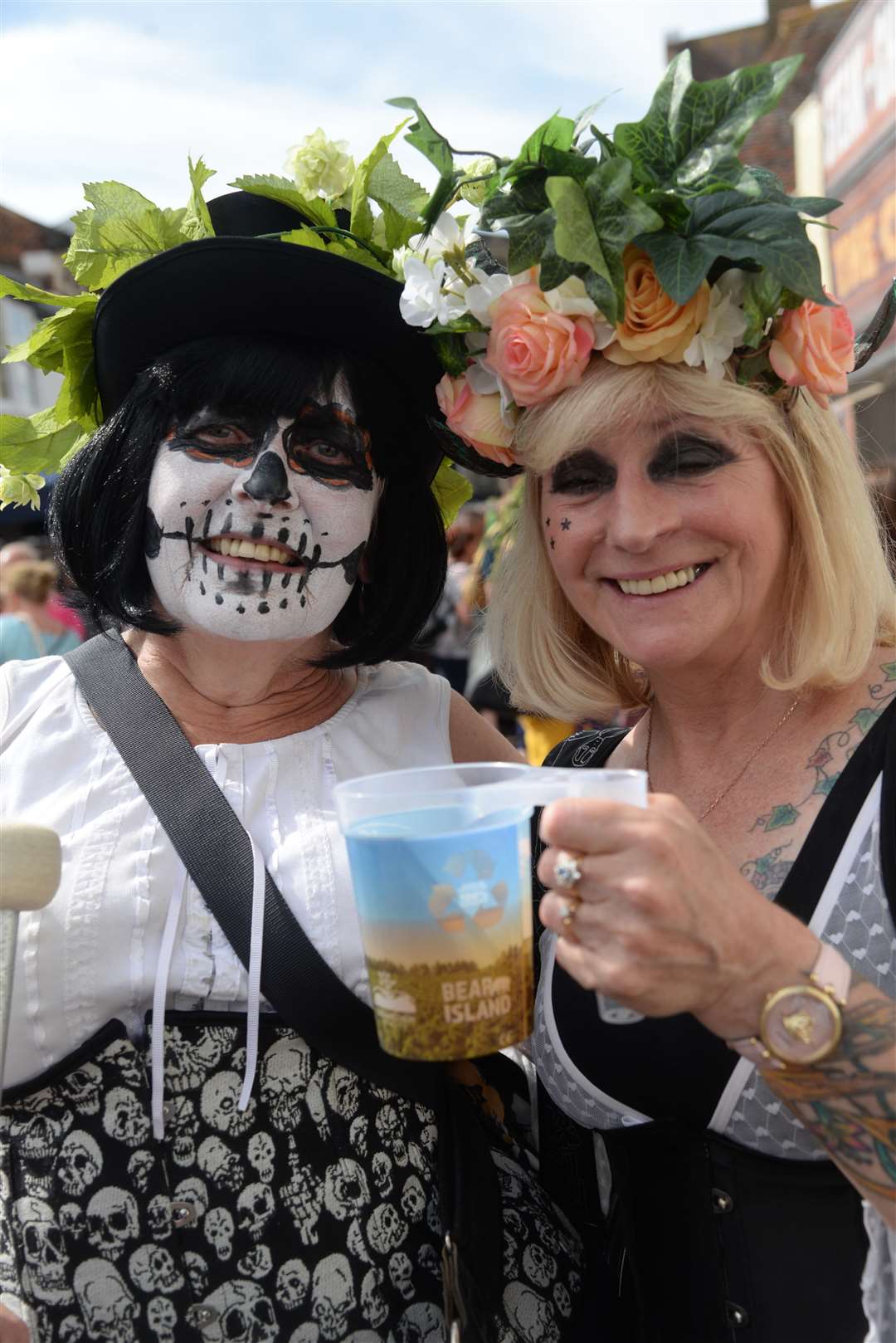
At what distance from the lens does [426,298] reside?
1854 millimetres

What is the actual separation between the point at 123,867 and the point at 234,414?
2.45 feet

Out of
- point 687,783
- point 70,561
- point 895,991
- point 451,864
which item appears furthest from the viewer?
point 70,561

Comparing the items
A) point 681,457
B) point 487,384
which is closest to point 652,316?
point 681,457

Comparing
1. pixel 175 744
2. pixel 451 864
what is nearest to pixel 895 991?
pixel 451 864

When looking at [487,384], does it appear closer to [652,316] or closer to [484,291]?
[484,291]

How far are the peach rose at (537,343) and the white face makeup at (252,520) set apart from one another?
13.3 inches

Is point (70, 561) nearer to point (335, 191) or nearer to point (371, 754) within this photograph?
point (371, 754)

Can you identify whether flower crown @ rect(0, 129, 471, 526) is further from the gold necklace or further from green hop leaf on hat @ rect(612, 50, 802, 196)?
the gold necklace

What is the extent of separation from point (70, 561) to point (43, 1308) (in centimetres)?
121

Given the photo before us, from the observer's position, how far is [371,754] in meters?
2.06

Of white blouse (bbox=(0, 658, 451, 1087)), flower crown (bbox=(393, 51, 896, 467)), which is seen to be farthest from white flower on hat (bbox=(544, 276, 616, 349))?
white blouse (bbox=(0, 658, 451, 1087))

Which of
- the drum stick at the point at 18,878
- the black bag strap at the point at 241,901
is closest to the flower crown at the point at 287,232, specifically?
the black bag strap at the point at 241,901

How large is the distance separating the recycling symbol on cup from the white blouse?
0.52 meters

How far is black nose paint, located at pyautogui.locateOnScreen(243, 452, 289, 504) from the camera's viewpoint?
6.20 feet
